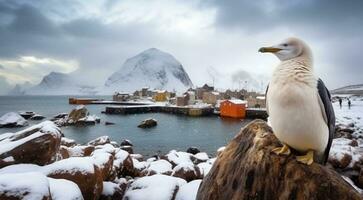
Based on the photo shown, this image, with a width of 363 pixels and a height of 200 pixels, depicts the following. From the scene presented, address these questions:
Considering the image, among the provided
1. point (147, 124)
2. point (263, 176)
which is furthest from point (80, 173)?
point (147, 124)

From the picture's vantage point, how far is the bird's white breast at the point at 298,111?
394cm

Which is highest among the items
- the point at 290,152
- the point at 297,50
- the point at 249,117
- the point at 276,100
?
the point at 297,50

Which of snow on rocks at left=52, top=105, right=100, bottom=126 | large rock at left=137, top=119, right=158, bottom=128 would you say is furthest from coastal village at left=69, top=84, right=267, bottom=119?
large rock at left=137, top=119, right=158, bottom=128

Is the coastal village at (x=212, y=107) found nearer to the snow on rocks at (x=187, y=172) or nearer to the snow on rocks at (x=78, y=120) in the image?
the snow on rocks at (x=78, y=120)

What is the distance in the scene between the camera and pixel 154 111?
9269cm

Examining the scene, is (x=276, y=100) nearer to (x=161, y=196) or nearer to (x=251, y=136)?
(x=251, y=136)

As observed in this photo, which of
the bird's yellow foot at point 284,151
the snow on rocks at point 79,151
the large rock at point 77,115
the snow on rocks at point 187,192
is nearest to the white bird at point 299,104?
the bird's yellow foot at point 284,151

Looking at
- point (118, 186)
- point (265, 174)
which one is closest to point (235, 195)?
point (265, 174)

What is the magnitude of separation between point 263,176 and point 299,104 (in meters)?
1.18

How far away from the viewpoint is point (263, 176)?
4.40 metres

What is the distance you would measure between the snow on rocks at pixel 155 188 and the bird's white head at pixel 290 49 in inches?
227

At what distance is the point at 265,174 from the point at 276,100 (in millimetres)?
1089

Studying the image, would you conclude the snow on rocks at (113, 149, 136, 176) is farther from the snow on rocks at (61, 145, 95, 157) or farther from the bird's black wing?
the bird's black wing

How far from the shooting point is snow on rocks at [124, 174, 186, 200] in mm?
8789
